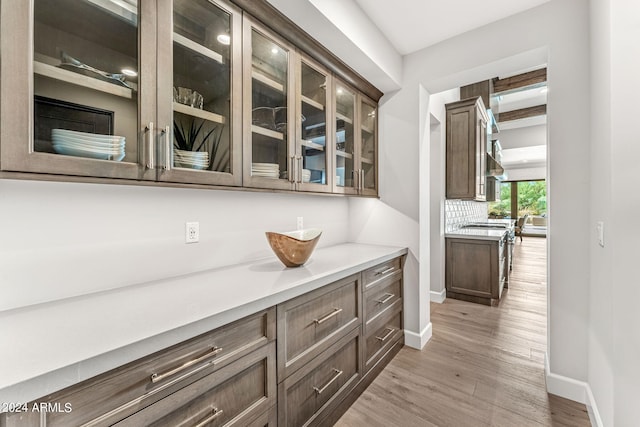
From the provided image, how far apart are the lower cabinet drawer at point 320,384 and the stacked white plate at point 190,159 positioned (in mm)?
1092

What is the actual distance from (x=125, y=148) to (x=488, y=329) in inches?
135

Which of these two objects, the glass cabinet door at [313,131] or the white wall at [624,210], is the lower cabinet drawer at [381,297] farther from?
the white wall at [624,210]

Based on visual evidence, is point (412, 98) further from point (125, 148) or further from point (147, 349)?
point (147, 349)

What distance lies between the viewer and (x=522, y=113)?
21.6 ft

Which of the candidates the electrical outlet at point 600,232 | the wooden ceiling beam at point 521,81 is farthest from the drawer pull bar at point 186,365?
the wooden ceiling beam at point 521,81

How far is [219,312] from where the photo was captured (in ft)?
3.11

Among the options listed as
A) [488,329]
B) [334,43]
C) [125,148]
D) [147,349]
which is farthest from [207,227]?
[488,329]

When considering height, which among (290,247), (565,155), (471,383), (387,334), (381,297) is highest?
(565,155)

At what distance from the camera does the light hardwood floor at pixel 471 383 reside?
5.44ft

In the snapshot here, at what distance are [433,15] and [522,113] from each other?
6.25 metres

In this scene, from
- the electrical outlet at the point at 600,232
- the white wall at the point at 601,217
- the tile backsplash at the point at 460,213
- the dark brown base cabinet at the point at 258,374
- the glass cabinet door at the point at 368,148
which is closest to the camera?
the dark brown base cabinet at the point at 258,374

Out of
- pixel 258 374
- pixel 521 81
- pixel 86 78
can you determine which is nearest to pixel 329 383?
pixel 258 374

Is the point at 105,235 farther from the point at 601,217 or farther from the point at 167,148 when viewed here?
the point at 601,217

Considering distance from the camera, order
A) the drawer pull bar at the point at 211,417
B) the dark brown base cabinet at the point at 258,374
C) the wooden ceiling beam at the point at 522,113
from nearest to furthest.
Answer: the dark brown base cabinet at the point at 258,374
the drawer pull bar at the point at 211,417
the wooden ceiling beam at the point at 522,113
